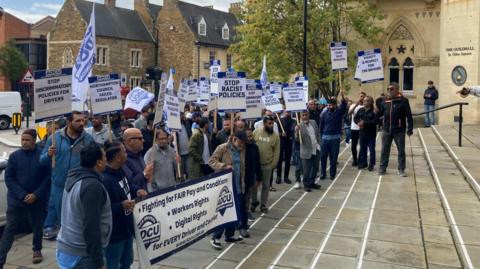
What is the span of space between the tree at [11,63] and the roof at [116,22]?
7.35 meters

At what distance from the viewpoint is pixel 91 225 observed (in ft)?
14.2

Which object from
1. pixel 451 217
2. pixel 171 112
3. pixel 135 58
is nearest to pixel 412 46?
pixel 451 217

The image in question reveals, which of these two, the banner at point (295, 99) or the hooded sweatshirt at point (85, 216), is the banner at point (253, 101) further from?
the hooded sweatshirt at point (85, 216)

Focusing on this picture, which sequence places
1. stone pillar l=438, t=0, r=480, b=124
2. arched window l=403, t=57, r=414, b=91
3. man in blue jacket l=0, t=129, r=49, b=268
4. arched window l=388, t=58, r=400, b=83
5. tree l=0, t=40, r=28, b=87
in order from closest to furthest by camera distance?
man in blue jacket l=0, t=129, r=49, b=268 → stone pillar l=438, t=0, r=480, b=124 → arched window l=403, t=57, r=414, b=91 → arched window l=388, t=58, r=400, b=83 → tree l=0, t=40, r=28, b=87

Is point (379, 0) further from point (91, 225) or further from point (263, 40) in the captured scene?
point (91, 225)

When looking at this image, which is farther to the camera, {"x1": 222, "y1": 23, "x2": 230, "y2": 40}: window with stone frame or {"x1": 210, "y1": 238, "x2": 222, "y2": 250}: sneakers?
{"x1": 222, "y1": 23, "x2": 230, "y2": 40}: window with stone frame

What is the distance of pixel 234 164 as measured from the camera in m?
7.86

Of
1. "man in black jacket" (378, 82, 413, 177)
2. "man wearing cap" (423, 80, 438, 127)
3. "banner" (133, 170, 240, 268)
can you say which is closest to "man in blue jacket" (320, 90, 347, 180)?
"man in black jacket" (378, 82, 413, 177)

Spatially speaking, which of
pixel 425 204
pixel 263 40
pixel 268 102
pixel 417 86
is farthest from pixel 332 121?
pixel 417 86

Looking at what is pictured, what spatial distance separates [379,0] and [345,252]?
21286mm

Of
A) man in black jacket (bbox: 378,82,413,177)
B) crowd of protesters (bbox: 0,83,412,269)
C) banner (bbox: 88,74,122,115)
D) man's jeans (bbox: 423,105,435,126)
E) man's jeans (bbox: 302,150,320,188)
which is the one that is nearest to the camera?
crowd of protesters (bbox: 0,83,412,269)

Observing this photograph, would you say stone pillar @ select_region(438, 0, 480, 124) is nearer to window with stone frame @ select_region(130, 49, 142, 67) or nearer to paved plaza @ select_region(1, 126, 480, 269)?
paved plaza @ select_region(1, 126, 480, 269)

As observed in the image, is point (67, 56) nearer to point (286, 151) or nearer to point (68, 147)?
point (286, 151)

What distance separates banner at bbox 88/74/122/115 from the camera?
859 centimetres
